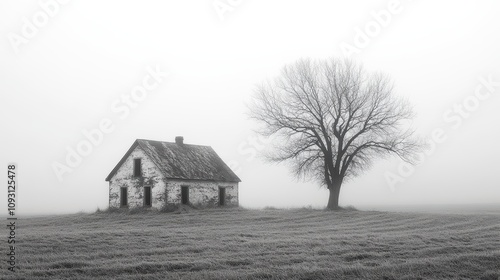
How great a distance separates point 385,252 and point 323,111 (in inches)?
850

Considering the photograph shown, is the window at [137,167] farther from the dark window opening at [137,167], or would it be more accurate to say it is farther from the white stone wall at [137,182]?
the white stone wall at [137,182]

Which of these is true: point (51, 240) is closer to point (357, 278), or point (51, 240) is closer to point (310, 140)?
point (357, 278)

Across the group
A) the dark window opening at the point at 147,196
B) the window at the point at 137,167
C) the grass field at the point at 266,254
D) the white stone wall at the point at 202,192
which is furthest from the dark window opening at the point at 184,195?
the grass field at the point at 266,254

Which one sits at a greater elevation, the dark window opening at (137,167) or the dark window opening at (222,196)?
the dark window opening at (137,167)

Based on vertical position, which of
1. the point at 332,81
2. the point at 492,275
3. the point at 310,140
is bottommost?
the point at 492,275

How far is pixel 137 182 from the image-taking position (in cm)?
3991

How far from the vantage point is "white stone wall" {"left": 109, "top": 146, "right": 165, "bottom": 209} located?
127 ft

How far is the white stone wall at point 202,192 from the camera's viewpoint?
127 ft

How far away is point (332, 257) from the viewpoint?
675 inches

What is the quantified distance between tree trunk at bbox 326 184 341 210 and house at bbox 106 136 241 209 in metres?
8.86

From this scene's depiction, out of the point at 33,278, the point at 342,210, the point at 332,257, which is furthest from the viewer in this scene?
the point at 342,210

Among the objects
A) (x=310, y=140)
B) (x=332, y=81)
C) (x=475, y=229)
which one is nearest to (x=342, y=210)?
(x=310, y=140)

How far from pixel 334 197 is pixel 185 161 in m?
12.6

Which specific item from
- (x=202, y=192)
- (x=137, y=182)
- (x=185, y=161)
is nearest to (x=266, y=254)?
(x=202, y=192)
